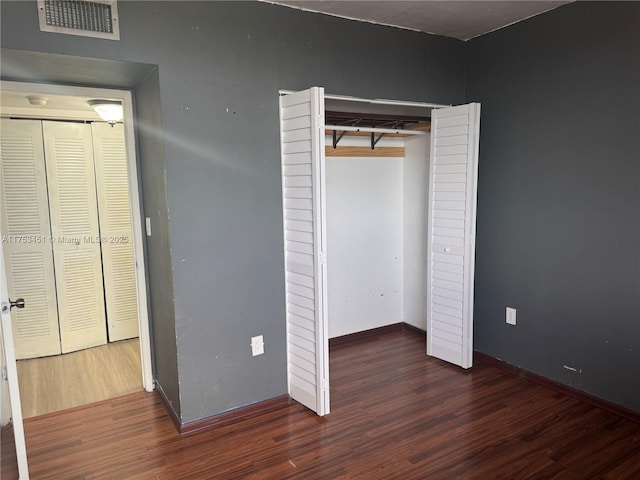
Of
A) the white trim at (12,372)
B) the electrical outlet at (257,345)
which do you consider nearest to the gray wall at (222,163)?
the electrical outlet at (257,345)

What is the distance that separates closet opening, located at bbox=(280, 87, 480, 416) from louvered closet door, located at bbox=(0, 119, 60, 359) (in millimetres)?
2253

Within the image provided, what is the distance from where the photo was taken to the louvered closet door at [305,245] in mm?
2477

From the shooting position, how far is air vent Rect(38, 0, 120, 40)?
2.03 metres

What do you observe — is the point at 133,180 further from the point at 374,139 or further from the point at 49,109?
the point at 374,139

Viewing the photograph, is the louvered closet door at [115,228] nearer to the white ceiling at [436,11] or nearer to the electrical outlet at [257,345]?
the electrical outlet at [257,345]

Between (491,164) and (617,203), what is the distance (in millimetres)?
928

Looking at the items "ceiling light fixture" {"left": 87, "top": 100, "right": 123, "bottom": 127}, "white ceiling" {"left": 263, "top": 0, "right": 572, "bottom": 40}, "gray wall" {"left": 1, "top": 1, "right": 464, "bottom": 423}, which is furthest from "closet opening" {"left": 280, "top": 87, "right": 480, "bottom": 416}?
"ceiling light fixture" {"left": 87, "top": 100, "right": 123, "bottom": 127}

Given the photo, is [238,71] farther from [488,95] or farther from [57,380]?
[57,380]

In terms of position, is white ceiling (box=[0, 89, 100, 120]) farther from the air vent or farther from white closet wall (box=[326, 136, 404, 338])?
white closet wall (box=[326, 136, 404, 338])

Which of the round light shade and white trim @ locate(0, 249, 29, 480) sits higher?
the round light shade

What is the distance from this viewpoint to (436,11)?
2775mm

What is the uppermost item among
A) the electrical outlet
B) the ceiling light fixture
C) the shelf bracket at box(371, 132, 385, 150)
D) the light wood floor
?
the ceiling light fixture

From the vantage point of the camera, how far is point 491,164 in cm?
331

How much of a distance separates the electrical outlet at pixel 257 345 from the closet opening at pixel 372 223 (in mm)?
185
